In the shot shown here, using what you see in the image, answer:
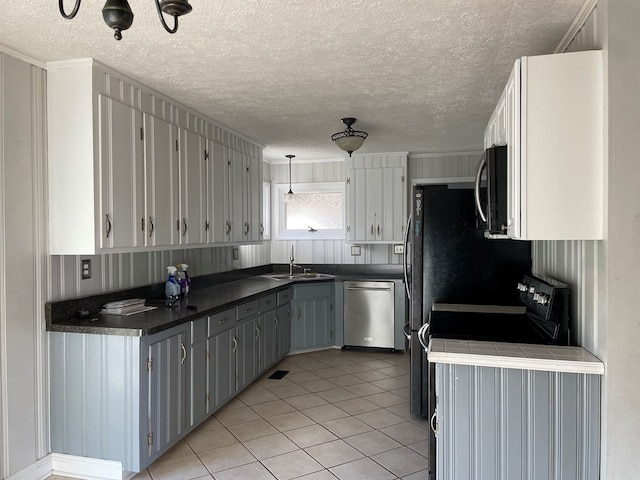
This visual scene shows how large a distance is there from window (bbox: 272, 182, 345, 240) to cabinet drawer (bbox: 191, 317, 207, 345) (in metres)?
2.95

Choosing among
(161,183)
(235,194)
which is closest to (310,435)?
(161,183)

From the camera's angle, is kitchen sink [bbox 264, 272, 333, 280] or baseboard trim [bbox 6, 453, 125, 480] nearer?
baseboard trim [bbox 6, 453, 125, 480]

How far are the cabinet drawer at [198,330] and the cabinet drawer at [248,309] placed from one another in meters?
0.53

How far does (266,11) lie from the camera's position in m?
1.90

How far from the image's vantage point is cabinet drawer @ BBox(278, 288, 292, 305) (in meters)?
4.61

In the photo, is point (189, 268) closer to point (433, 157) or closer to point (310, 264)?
point (310, 264)

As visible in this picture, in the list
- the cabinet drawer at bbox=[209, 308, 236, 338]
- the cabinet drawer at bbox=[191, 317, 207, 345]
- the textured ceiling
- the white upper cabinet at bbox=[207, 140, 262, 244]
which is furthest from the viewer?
the white upper cabinet at bbox=[207, 140, 262, 244]

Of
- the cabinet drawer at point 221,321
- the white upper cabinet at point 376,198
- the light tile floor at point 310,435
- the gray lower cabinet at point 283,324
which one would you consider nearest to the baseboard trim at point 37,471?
the light tile floor at point 310,435

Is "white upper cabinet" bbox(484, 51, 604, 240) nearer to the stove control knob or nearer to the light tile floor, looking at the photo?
the stove control knob

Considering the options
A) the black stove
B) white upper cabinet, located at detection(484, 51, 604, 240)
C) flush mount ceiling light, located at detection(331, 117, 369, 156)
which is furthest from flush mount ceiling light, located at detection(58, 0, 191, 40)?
flush mount ceiling light, located at detection(331, 117, 369, 156)

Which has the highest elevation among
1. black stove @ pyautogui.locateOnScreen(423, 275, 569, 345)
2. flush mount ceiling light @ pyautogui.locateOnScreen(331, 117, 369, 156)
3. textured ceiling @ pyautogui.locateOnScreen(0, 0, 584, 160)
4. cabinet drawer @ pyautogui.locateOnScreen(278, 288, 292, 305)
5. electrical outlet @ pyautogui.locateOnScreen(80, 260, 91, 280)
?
textured ceiling @ pyautogui.locateOnScreen(0, 0, 584, 160)

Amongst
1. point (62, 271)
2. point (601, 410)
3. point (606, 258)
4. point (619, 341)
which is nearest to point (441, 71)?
point (606, 258)

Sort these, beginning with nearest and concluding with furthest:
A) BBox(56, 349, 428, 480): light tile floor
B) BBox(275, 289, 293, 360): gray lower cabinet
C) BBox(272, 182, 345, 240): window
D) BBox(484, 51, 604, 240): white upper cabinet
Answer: BBox(484, 51, 604, 240): white upper cabinet < BBox(56, 349, 428, 480): light tile floor < BBox(275, 289, 293, 360): gray lower cabinet < BBox(272, 182, 345, 240): window

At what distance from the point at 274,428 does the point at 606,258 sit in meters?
2.46
